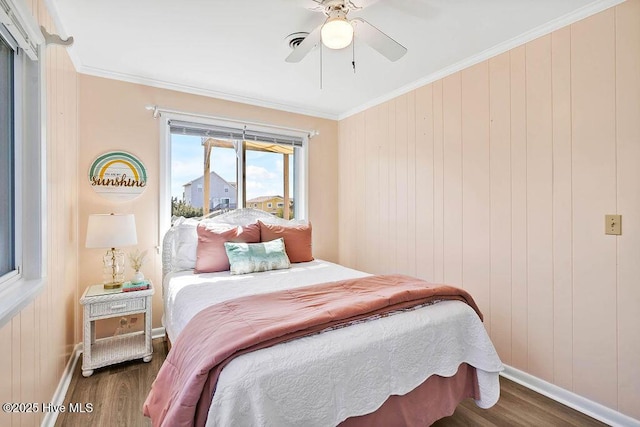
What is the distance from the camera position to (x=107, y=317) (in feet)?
7.88

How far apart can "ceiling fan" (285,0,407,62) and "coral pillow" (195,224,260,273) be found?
1.60 meters

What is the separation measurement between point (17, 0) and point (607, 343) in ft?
11.4

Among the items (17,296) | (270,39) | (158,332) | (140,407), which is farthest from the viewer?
(158,332)

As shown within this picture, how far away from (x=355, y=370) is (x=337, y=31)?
1707 mm

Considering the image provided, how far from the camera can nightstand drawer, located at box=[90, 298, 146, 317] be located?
93.5 inches

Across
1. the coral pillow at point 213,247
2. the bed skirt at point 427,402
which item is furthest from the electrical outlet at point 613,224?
the coral pillow at point 213,247

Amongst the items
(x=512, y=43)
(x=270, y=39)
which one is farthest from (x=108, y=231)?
(x=512, y=43)

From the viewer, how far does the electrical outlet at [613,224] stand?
1829mm

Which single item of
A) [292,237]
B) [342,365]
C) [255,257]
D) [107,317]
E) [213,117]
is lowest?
[107,317]

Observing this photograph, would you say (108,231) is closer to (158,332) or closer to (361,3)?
(158,332)

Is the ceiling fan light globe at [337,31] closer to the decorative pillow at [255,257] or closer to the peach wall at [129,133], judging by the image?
the decorative pillow at [255,257]

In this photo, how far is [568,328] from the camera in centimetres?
204

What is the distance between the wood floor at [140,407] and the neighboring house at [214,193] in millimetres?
1619

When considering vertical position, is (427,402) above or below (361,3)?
below
